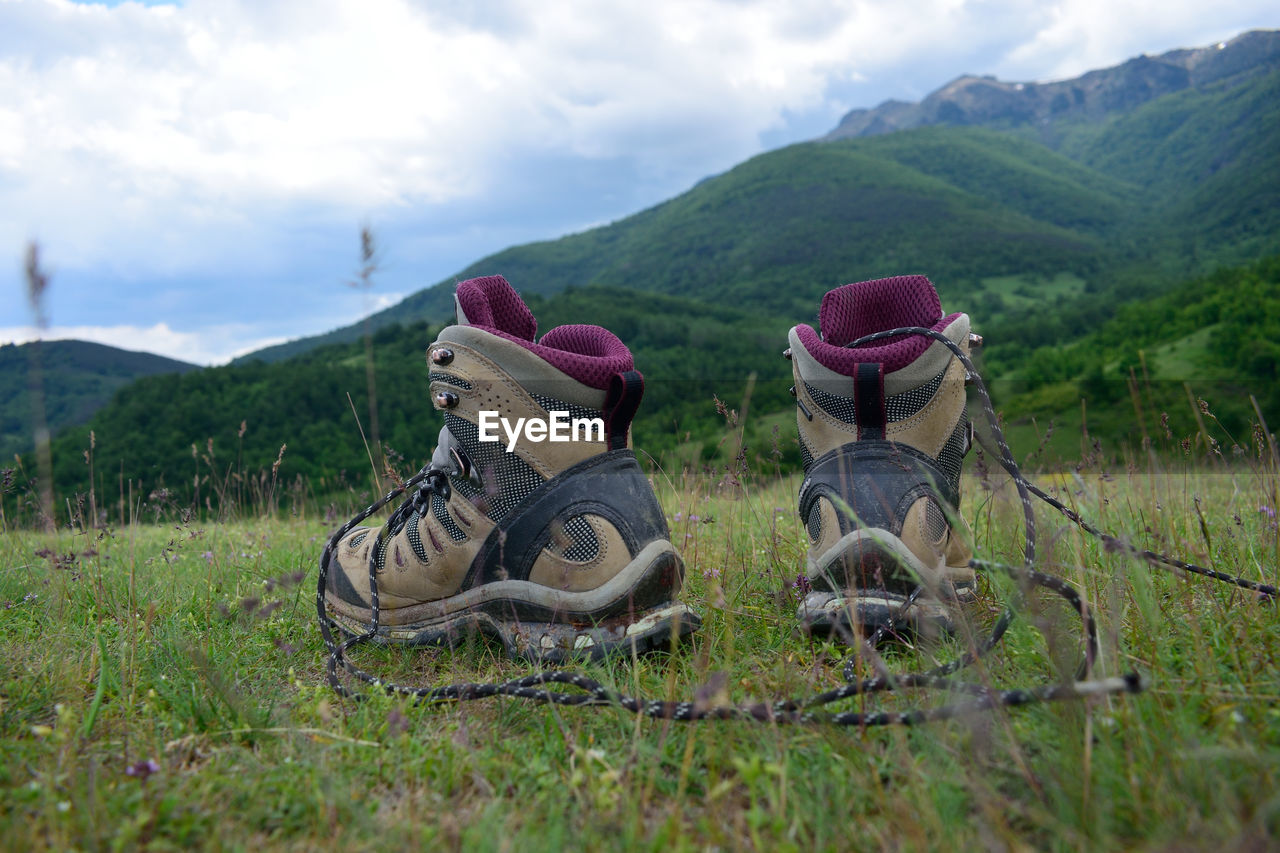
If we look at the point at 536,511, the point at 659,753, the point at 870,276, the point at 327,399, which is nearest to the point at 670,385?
the point at 870,276

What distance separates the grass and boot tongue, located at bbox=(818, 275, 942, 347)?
3.17ft

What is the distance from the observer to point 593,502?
85.6 inches

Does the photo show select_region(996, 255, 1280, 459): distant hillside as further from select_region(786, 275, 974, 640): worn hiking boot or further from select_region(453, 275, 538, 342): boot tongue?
select_region(453, 275, 538, 342): boot tongue

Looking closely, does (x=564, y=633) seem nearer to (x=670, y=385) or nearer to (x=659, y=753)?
(x=659, y=753)

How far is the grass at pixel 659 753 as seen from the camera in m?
1.15

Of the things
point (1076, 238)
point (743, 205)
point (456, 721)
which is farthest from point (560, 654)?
point (743, 205)

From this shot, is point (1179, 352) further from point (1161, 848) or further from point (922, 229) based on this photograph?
point (922, 229)

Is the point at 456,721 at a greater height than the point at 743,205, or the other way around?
the point at 743,205

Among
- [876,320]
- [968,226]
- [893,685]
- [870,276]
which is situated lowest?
[893,685]

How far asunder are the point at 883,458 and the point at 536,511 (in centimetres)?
113

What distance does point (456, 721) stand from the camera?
1.73 meters

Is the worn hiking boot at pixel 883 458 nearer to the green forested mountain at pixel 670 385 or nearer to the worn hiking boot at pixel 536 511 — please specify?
the worn hiking boot at pixel 536 511

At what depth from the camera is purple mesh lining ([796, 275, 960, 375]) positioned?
7.52 feet

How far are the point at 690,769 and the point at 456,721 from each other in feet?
2.09
